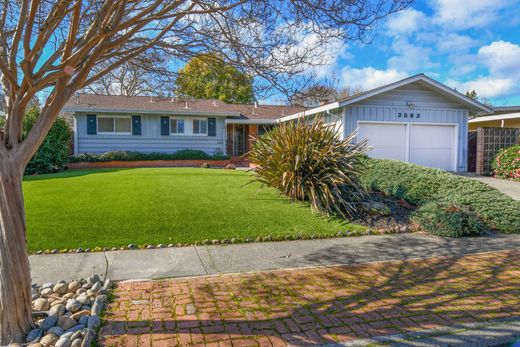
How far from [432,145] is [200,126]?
12.5 m

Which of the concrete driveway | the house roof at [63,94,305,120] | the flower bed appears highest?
the house roof at [63,94,305,120]

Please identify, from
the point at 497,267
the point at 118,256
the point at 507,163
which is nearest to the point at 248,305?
the point at 118,256

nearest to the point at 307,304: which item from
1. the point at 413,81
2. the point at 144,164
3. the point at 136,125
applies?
the point at 413,81

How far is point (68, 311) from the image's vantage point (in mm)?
3768

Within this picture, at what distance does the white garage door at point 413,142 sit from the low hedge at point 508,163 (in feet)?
5.68

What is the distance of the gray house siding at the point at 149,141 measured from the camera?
804 inches

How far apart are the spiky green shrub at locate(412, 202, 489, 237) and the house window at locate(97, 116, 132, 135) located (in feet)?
57.5

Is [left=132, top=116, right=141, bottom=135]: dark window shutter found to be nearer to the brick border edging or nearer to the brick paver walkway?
the brick border edging

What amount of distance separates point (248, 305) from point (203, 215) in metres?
3.86

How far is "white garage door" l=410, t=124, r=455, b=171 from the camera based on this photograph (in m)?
16.5

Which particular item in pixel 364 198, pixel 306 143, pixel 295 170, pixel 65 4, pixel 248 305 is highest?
pixel 65 4

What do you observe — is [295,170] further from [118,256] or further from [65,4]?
[65,4]

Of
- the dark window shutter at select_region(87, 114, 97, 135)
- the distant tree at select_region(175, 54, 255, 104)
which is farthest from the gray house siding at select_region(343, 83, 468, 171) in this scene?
the dark window shutter at select_region(87, 114, 97, 135)

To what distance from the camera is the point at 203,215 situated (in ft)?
25.1
